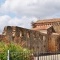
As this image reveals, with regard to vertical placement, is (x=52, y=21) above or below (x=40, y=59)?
above

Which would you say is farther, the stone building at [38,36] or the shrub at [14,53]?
the stone building at [38,36]

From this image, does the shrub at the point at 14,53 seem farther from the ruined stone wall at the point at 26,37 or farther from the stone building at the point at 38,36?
the ruined stone wall at the point at 26,37

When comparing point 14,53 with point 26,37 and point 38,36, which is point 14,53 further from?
point 38,36

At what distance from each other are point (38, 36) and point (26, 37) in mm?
3391

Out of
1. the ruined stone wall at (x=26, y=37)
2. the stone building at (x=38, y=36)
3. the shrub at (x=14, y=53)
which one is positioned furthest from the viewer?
the stone building at (x=38, y=36)

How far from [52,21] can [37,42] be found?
35.9ft

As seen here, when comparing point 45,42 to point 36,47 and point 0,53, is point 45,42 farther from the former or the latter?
point 0,53

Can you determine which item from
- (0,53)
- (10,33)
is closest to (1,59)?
(0,53)

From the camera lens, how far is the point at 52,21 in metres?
48.8

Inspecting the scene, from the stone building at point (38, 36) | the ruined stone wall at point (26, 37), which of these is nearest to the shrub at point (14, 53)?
the stone building at point (38, 36)

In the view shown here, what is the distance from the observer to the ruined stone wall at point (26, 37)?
34553mm

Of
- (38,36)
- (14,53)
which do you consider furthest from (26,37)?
(14,53)

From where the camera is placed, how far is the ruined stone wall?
3455 centimetres

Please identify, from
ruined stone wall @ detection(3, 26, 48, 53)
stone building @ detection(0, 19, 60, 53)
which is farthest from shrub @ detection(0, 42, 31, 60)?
ruined stone wall @ detection(3, 26, 48, 53)
